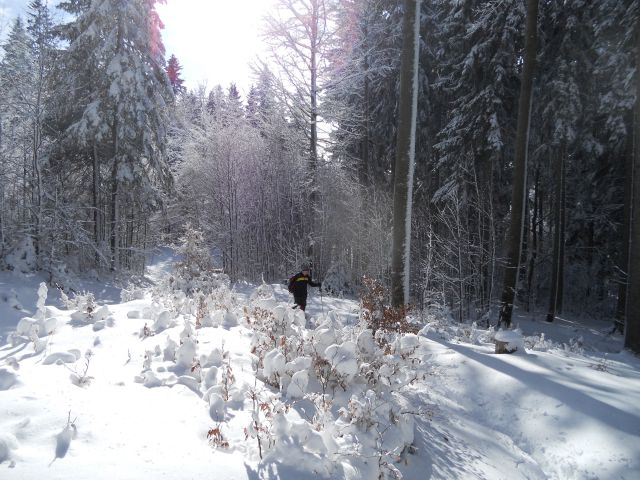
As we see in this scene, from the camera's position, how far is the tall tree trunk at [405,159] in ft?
24.8

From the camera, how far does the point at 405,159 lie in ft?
25.3

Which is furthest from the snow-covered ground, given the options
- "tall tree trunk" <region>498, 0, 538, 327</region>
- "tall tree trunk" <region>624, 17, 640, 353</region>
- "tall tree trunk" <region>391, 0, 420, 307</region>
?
"tall tree trunk" <region>498, 0, 538, 327</region>

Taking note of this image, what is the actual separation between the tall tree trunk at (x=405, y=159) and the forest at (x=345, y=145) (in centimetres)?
351

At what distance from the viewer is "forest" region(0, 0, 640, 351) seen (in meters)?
12.4

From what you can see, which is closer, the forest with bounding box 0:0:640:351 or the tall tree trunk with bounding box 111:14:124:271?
the forest with bounding box 0:0:640:351

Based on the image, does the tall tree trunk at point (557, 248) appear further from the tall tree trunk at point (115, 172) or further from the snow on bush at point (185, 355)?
the tall tree trunk at point (115, 172)

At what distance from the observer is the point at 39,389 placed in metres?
3.09

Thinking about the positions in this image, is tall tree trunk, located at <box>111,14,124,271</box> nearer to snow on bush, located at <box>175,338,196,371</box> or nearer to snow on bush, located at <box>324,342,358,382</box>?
snow on bush, located at <box>175,338,196,371</box>

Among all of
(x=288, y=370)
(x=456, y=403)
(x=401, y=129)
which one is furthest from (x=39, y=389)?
(x=401, y=129)

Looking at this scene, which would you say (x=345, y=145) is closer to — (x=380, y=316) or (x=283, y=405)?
(x=380, y=316)

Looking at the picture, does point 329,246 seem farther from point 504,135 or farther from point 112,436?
point 112,436

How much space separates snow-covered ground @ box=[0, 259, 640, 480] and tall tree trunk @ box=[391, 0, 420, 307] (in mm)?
1503

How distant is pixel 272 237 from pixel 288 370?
14.7m

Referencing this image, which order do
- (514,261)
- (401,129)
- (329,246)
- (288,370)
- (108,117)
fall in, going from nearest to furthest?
(288,370) → (401,129) → (514,261) → (108,117) → (329,246)
